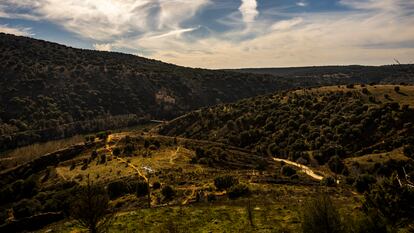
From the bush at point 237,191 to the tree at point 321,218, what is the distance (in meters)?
21.2

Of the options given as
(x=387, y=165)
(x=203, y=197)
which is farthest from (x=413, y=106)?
(x=203, y=197)

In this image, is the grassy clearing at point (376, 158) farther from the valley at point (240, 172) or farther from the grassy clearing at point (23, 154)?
the grassy clearing at point (23, 154)

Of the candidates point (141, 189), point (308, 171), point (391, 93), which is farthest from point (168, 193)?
point (391, 93)

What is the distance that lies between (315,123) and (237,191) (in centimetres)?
6037

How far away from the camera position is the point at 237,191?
168 feet

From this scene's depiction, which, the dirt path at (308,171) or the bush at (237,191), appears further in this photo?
the dirt path at (308,171)

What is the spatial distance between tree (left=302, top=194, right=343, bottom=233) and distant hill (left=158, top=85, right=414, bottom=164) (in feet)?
185

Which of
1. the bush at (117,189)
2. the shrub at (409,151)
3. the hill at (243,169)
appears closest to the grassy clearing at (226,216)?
the hill at (243,169)

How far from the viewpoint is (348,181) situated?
63.2m

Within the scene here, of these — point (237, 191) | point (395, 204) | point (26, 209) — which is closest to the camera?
point (395, 204)

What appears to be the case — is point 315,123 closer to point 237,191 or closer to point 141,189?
point 237,191

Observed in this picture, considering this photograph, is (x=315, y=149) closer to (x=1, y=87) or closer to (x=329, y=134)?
(x=329, y=134)

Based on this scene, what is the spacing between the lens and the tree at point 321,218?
29281mm

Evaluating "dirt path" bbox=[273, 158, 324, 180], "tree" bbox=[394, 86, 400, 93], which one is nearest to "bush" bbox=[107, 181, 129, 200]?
"dirt path" bbox=[273, 158, 324, 180]
